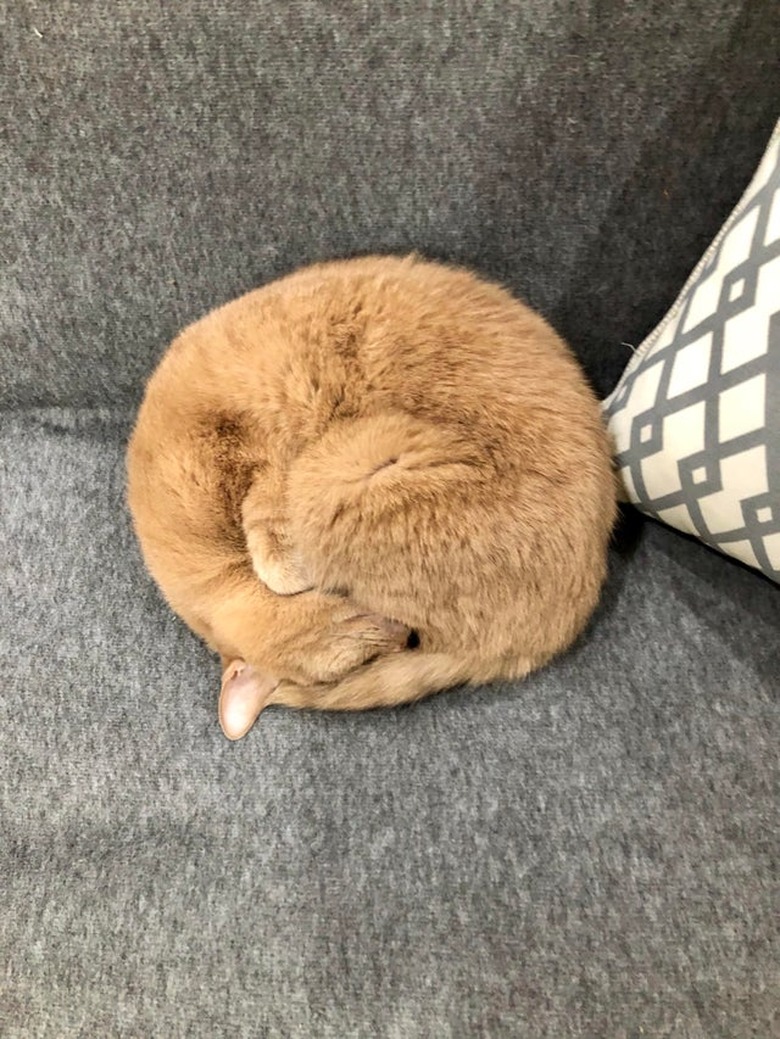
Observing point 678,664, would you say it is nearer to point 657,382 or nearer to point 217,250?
point 657,382

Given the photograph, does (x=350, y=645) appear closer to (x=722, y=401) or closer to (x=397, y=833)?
(x=397, y=833)

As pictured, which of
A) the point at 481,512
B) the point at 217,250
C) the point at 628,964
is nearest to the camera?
the point at 628,964

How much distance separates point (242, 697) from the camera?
1.25m

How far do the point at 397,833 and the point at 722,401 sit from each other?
2.54ft

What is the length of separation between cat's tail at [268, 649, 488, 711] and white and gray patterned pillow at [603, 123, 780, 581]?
0.43 metres

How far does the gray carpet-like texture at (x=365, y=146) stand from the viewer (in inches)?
44.5

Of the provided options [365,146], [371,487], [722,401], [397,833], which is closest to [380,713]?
[397,833]

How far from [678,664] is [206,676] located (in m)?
0.80

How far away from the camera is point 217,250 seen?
1.33 m

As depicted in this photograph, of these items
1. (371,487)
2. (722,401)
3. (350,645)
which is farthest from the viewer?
(350,645)

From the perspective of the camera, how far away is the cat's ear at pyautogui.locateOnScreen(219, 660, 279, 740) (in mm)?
1239

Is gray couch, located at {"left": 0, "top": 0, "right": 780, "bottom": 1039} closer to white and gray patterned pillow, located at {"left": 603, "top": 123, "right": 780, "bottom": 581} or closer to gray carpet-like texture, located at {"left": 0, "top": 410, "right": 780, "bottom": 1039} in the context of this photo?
gray carpet-like texture, located at {"left": 0, "top": 410, "right": 780, "bottom": 1039}

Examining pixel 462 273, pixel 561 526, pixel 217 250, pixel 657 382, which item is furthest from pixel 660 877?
pixel 217 250

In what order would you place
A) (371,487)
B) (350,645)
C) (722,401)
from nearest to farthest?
(722,401) → (371,487) → (350,645)
